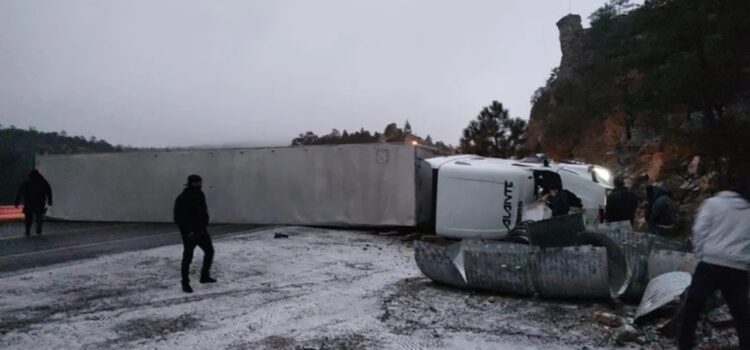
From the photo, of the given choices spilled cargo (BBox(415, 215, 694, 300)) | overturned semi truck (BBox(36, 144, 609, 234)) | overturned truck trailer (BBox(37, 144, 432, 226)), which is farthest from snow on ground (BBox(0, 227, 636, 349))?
overturned truck trailer (BBox(37, 144, 432, 226))

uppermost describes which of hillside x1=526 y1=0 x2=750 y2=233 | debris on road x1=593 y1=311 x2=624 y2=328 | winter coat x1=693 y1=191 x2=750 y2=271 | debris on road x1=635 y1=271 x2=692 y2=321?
hillside x1=526 y1=0 x2=750 y2=233

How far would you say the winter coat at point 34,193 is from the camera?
501 inches

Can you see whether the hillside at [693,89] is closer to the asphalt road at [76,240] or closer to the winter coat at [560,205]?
the winter coat at [560,205]

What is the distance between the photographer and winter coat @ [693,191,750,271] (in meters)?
4.18

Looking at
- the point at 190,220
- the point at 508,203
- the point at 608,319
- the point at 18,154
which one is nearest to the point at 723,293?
the point at 608,319

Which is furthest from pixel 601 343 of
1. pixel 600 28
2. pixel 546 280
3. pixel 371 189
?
pixel 600 28

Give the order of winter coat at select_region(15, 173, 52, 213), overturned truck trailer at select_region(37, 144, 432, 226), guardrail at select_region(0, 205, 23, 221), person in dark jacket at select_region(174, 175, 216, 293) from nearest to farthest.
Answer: person in dark jacket at select_region(174, 175, 216, 293), winter coat at select_region(15, 173, 52, 213), overturned truck trailer at select_region(37, 144, 432, 226), guardrail at select_region(0, 205, 23, 221)

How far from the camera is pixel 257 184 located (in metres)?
15.4

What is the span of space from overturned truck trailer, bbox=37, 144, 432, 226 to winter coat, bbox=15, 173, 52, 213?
392cm

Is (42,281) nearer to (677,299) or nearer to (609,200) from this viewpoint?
(677,299)

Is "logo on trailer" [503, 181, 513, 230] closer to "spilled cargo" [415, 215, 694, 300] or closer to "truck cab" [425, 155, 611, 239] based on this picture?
"truck cab" [425, 155, 611, 239]

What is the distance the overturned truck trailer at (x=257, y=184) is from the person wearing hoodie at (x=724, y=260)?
29.2ft

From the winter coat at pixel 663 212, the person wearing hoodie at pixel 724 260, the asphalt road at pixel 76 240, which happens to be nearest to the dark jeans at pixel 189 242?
the asphalt road at pixel 76 240

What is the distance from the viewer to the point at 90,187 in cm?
1752
